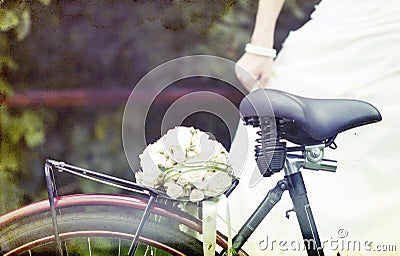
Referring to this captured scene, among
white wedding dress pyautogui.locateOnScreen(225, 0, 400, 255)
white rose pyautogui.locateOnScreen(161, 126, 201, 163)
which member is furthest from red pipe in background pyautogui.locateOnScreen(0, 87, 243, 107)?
white wedding dress pyautogui.locateOnScreen(225, 0, 400, 255)

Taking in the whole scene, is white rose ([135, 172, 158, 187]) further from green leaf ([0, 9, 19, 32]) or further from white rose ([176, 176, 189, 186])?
green leaf ([0, 9, 19, 32])

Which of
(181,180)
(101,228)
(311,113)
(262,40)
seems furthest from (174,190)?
(262,40)

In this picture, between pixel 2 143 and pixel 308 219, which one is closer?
pixel 308 219

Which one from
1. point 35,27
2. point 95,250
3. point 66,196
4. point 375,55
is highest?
point 35,27

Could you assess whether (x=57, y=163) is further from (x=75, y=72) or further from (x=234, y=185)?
(x=234, y=185)

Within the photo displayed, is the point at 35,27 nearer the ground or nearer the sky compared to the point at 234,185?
nearer the sky

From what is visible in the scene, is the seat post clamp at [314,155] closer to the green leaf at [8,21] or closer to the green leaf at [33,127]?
the green leaf at [33,127]

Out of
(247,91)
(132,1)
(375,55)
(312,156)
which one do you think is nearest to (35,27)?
(132,1)

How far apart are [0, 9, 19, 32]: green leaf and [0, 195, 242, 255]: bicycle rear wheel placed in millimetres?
794

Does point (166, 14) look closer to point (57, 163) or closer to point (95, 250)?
point (57, 163)

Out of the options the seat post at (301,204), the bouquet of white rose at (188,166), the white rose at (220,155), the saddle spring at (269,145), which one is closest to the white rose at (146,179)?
the bouquet of white rose at (188,166)

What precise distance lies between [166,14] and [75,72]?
0.47m

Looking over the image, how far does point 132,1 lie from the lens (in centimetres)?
253

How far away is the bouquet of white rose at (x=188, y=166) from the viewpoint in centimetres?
233
